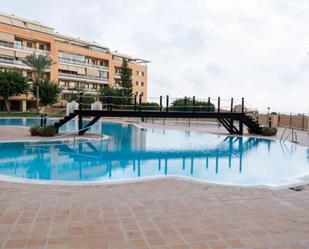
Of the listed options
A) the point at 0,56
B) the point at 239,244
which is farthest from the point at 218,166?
the point at 0,56

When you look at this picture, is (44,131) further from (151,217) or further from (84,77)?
(84,77)

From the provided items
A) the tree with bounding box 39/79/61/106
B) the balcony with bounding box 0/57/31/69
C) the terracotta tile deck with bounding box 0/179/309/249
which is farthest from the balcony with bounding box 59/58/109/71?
the terracotta tile deck with bounding box 0/179/309/249

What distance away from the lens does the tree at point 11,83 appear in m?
34.0

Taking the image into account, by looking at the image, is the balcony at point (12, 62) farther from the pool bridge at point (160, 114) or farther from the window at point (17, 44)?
the pool bridge at point (160, 114)

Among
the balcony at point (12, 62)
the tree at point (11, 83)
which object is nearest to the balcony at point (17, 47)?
the balcony at point (12, 62)

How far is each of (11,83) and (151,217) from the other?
34.9 metres

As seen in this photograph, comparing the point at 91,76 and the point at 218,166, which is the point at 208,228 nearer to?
the point at 218,166

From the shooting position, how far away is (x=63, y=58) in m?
47.9

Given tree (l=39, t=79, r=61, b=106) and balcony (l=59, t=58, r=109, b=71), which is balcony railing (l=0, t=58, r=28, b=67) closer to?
balcony (l=59, t=58, r=109, b=71)

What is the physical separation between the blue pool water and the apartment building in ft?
78.9

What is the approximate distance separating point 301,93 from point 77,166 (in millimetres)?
16952

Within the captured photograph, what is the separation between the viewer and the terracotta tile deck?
135 inches

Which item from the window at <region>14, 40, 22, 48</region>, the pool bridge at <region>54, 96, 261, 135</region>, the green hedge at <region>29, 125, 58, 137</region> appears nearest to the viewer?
the green hedge at <region>29, 125, 58, 137</region>

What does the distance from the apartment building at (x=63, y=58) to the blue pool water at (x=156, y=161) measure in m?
24.0
